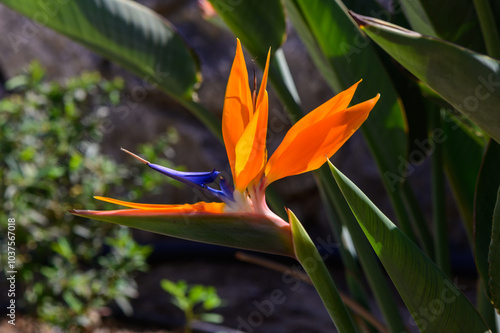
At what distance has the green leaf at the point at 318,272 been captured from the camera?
0.38 metres

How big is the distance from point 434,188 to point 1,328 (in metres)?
1.20

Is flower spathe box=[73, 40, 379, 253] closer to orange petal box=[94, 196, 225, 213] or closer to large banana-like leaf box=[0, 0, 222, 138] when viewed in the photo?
orange petal box=[94, 196, 225, 213]

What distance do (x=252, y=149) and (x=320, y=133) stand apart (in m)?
0.05

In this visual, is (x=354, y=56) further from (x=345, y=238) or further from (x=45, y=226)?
(x=45, y=226)

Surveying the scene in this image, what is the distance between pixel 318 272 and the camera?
0.40 m

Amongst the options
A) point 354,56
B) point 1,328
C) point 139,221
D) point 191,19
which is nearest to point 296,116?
point 354,56

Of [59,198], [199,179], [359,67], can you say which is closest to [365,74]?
[359,67]

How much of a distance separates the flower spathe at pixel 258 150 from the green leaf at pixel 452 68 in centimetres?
6

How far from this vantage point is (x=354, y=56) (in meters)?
0.67

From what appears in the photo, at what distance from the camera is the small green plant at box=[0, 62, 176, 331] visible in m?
1.09

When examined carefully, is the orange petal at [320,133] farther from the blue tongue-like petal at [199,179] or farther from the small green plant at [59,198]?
the small green plant at [59,198]

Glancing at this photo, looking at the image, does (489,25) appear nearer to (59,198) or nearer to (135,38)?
(135,38)

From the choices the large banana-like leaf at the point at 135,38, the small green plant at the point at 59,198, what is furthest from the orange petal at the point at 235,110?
the small green plant at the point at 59,198

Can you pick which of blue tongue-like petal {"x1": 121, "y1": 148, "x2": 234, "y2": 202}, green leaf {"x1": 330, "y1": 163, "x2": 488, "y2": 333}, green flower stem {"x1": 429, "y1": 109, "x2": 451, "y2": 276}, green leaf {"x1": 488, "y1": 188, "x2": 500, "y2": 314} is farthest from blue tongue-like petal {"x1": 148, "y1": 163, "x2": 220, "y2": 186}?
green flower stem {"x1": 429, "y1": 109, "x2": 451, "y2": 276}
